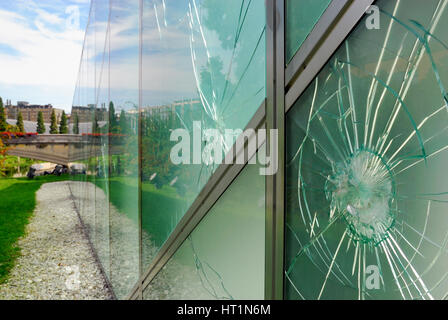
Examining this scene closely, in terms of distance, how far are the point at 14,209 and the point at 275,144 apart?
33.0ft

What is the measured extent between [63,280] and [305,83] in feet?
18.5

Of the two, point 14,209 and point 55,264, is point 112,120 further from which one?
point 14,209

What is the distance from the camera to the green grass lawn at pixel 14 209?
7.00 m

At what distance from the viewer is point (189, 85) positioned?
220 centimetres

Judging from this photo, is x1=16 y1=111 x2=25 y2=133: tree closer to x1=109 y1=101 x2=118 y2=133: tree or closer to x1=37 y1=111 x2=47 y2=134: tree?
x1=37 y1=111 x2=47 y2=134: tree

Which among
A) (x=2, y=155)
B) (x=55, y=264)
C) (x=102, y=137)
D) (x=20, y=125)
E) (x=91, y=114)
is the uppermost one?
(x=20, y=125)

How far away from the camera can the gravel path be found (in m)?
4.91

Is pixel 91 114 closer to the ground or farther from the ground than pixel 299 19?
farther from the ground

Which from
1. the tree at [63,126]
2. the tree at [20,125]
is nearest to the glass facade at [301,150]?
the tree at [20,125]

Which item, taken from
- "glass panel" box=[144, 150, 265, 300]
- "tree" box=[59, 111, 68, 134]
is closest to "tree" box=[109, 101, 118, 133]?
"glass panel" box=[144, 150, 265, 300]

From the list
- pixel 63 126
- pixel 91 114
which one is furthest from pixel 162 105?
pixel 63 126

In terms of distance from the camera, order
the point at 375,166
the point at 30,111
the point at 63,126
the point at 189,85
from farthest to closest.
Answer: the point at 63,126, the point at 30,111, the point at 189,85, the point at 375,166

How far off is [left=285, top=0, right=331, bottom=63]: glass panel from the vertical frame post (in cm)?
3

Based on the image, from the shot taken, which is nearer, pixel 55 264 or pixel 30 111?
pixel 55 264
